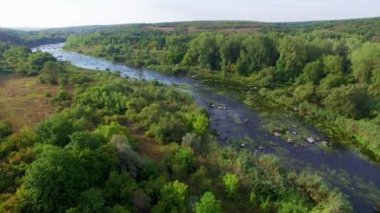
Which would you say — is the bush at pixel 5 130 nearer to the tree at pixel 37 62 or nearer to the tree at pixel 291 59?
the tree at pixel 37 62

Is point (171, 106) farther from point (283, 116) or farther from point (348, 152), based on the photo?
point (348, 152)

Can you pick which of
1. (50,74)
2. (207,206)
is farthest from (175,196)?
(50,74)

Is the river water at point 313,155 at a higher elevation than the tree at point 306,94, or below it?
below

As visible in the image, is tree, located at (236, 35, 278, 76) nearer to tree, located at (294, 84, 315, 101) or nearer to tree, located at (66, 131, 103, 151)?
tree, located at (294, 84, 315, 101)

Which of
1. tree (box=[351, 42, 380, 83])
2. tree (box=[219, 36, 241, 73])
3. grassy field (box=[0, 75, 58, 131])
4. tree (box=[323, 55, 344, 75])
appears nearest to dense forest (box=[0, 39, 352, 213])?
grassy field (box=[0, 75, 58, 131])

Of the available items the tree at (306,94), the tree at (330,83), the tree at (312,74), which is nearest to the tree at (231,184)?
the tree at (306,94)

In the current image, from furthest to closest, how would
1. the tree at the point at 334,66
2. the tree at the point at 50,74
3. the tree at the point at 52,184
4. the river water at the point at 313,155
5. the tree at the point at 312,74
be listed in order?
the tree at the point at 334,66 → the tree at the point at 312,74 → the tree at the point at 50,74 → the river water at the point at 313,155 → the tree at the point at 52,184
